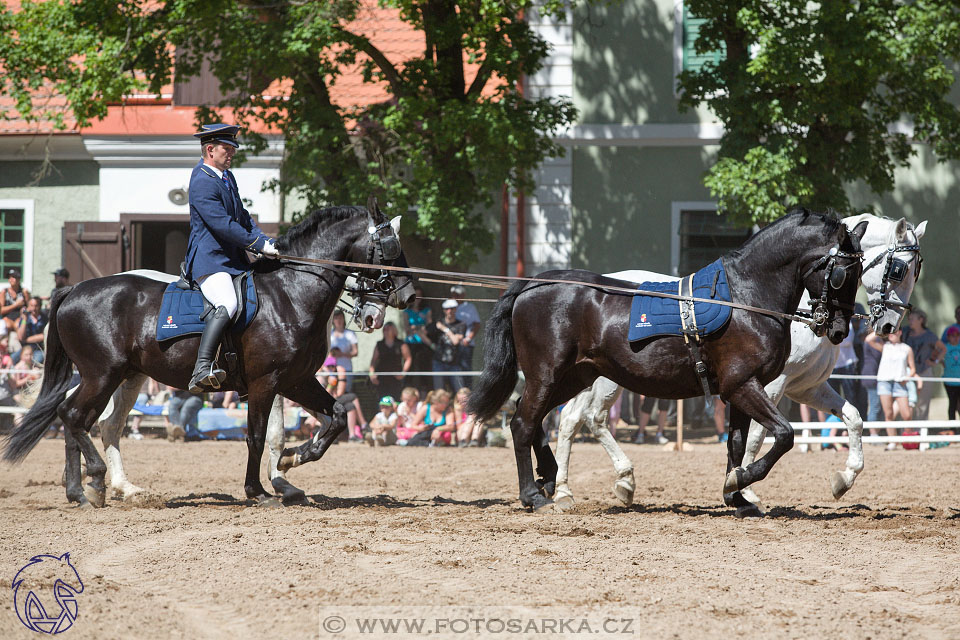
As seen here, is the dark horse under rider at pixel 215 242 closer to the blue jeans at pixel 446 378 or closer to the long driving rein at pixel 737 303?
the long driving rein at pixel 737 303

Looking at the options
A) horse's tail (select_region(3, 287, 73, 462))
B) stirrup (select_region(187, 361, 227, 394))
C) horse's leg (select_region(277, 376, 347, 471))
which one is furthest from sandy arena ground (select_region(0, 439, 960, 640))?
stirrup (select_region(187, 361, 227, 394))

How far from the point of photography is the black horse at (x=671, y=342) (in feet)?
23.7

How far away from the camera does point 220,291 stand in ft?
25.0

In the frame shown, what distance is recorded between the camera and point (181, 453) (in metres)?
12.6

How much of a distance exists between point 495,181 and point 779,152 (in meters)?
3.84

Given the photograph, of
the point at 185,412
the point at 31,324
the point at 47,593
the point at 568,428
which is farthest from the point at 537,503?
the point at 31,324

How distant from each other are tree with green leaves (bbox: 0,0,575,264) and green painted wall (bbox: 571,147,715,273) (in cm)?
232

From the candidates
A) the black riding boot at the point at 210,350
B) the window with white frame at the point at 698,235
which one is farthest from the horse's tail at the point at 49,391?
the window with white frame at the point at 698,235

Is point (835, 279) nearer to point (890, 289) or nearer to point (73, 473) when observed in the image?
point (890, 289)

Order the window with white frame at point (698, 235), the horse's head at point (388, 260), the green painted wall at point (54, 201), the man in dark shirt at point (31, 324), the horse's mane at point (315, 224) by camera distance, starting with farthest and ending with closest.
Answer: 1. the green painted wall at point (54, 201)
2. the window with white frame at point (698, 235)
3. the man in dark shirt at point (31, 324)
4. the horse's mane at point (315, 224)
5. the horse's head at point (388, 260)

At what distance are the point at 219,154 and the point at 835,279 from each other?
14.5 feet

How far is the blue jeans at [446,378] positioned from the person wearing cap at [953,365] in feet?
20.7

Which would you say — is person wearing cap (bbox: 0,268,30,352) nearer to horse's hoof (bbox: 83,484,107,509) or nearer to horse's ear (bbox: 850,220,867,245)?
horse's hoof (bbox: 83,484,107,509)

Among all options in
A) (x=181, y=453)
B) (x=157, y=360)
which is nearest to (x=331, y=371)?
(x=181, y=453)
